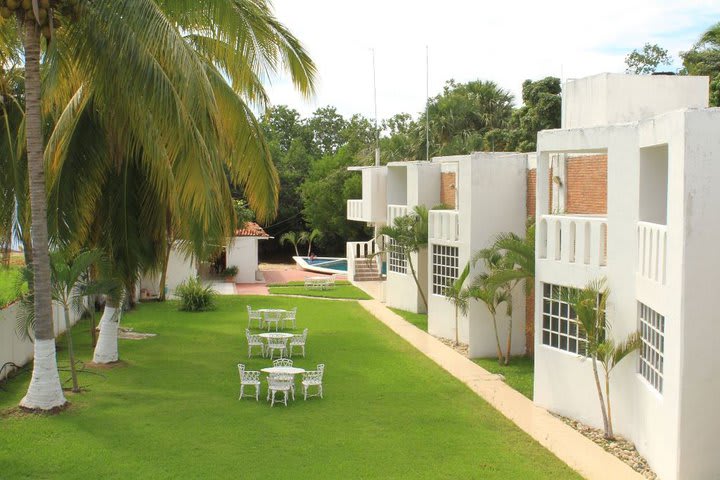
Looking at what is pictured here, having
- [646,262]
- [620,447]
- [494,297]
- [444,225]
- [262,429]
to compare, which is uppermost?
[444,225]

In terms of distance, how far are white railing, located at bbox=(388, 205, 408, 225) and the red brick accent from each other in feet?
37.0

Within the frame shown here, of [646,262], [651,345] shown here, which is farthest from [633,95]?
[651,345]

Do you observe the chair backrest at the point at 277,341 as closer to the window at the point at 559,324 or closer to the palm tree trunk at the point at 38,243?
the palm tree trunk at the point at 38,243

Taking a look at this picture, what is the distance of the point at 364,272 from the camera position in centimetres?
4078

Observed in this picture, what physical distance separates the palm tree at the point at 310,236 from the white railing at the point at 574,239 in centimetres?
3749

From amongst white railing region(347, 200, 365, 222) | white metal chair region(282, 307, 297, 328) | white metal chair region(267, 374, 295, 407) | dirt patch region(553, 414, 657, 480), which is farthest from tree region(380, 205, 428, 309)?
dirt patch region(553, 414, 657, 480)

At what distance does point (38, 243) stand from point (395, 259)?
60.0 feet

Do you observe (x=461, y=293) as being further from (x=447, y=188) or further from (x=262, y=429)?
(x=262, y=429)

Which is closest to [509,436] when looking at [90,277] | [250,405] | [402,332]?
[250,405]

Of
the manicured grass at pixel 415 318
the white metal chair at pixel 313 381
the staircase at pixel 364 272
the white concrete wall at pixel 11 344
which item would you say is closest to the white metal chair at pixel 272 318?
the manicured grass at pixel 415 318

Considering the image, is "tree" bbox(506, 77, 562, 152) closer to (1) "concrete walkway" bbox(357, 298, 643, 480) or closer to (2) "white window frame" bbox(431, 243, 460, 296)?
(2) "white window frame" bbox(431, 243, 460, 296)

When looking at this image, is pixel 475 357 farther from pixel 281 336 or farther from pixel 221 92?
pixel 221 92

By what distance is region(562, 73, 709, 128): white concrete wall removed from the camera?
17.0 meters

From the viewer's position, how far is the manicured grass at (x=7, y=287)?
19127 millimetres
